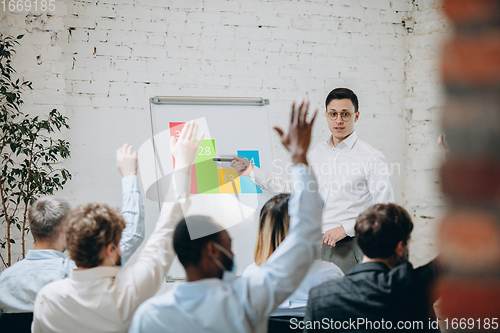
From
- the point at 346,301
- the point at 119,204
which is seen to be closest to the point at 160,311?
the point at 346,301

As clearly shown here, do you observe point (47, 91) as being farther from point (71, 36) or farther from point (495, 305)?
point (495, 305)

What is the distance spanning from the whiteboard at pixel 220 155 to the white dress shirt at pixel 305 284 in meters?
1.04

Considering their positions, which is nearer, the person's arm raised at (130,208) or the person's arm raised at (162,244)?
the person's arm raised at (162,244)

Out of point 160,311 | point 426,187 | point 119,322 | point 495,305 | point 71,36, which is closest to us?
point 495,305

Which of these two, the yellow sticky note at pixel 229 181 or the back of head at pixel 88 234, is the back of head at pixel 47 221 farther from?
the yellow sticky note at pixel 229 181

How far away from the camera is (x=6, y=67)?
2.69 m

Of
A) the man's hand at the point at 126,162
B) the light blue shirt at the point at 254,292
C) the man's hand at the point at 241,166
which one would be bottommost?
the light blue shirt at the point at 254,292

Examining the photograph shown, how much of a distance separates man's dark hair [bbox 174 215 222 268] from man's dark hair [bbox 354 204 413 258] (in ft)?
1.65

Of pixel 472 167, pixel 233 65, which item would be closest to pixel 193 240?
pixel 472 167

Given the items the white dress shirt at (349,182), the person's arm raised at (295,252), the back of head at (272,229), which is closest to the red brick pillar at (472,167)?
the person's arm raised at (295,252)

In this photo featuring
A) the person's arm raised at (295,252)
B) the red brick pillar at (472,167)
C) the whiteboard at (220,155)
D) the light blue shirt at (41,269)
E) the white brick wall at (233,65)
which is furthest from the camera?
the white brick wall at (233,65)

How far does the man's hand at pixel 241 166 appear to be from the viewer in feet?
8.94

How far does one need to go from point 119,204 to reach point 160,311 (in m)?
2.07

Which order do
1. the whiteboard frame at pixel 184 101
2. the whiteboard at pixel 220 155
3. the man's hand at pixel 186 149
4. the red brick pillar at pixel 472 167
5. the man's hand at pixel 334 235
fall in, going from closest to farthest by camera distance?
the red brick pillar at pixel 472 167 → the man's hand at pixel 186 149 → the man's hand at pixel 334 235 → the whiteboard at pixel 220 155 → the whiteboard frame at pixel 184 101
